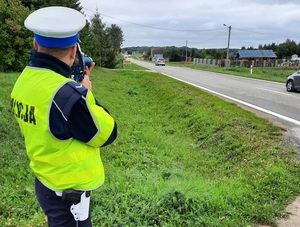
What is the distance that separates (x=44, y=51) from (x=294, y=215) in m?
3.00

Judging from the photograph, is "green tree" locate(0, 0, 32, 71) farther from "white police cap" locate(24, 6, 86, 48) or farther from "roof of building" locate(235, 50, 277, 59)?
"roof of building" locate(235, 50, 277, 59)

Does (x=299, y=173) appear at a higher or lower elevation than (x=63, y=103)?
lower

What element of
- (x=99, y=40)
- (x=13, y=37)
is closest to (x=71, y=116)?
(x=13, y=37)

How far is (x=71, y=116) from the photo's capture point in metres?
1.52

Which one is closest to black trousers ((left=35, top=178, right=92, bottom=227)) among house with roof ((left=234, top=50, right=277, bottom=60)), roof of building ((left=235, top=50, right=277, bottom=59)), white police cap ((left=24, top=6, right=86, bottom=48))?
white police cap ((left=24, top=6, right=86, bottom=48))

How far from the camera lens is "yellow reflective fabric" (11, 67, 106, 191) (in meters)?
1.53

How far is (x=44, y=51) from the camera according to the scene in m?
1.57

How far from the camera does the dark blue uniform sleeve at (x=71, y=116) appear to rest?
149 centimetres

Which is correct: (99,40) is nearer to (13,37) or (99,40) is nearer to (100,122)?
(13,37)

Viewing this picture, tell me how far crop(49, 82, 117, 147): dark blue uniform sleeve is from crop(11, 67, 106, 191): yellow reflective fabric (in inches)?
1.3

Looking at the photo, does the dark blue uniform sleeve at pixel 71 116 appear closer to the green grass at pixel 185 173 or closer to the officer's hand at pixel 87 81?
the officer's hand at pixel 87 81

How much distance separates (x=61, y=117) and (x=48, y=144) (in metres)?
0.18

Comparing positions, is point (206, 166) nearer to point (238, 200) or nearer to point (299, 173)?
point (299, 173)

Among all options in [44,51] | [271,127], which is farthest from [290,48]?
[44,51]
